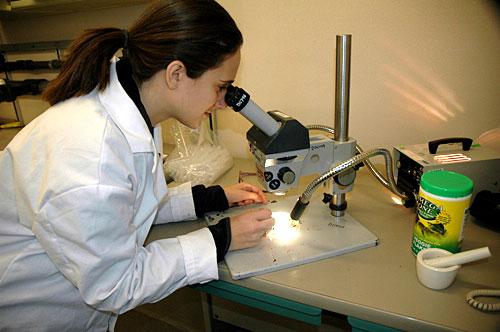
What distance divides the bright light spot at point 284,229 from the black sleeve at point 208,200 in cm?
17

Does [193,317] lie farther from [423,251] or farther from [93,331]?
[423,251]

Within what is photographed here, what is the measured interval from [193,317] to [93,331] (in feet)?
2.74

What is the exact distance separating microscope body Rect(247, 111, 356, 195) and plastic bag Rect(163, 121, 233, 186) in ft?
1.66

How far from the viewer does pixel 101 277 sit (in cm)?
64

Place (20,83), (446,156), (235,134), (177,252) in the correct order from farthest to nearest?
(20,83) < (235,134) < (446,156) < (177,252)

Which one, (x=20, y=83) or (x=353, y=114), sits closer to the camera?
(x=353, y=114)

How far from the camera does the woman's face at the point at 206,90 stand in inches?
30.6

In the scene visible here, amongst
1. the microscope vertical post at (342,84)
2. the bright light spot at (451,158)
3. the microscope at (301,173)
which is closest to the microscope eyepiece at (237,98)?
the microscope at (301,173)

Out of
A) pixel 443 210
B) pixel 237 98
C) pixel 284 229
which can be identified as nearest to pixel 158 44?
pixel 237 98

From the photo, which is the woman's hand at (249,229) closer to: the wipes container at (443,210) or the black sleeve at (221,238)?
the black sleeve at (221,238)

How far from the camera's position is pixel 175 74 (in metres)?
0.75

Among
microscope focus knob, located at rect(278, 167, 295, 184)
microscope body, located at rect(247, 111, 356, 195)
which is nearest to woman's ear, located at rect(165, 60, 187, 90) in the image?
microscope body, located at rect(247, 111, 356, 195)

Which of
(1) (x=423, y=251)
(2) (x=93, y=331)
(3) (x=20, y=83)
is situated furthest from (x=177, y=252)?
(3) (x=20, y=83)

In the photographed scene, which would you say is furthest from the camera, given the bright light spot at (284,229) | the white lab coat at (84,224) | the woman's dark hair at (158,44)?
the bright light spot at (284,229)
